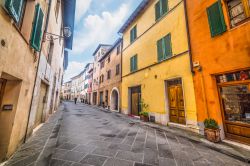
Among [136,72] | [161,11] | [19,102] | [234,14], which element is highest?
[161,11]

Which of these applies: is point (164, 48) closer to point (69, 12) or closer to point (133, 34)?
point (133, 34)

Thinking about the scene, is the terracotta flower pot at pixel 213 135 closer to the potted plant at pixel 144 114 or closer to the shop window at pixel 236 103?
the shop window at pixel 236 103

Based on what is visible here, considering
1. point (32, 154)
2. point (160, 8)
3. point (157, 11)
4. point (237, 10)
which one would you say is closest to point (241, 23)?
point (237, 10)

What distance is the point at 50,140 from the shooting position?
374cm

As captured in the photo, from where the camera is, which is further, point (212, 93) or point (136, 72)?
point (136, 72)

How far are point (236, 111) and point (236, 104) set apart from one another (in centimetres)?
25

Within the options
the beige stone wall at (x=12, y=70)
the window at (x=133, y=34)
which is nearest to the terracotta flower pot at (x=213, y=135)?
the beige stone wall at (x=12, y=70)

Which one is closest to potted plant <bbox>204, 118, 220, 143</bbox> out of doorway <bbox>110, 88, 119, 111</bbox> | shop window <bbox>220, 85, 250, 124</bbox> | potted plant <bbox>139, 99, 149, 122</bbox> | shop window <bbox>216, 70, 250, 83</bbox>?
shop window <bbox>220, 85, 250, 124</bbox>

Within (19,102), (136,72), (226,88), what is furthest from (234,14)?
(19,102)

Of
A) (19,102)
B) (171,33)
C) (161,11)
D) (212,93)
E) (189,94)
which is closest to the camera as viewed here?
(19,102)

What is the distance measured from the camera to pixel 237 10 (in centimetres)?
443

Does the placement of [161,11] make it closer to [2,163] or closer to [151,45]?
[151,45]

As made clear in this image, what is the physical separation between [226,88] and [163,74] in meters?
3.27

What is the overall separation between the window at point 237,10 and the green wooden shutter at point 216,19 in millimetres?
312
